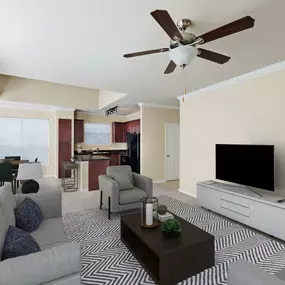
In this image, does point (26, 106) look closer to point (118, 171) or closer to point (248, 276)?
point (118, 171)

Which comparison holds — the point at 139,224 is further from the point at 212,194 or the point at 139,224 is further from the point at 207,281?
the point at 212,194

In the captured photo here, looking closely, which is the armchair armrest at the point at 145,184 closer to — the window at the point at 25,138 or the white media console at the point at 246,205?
the white media console at the point at 246,205

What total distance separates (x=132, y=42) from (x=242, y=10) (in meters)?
1.22

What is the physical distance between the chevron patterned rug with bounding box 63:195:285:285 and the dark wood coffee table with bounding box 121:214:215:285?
10 centimetres

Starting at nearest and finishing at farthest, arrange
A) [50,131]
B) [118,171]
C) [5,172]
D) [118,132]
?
[118,171] → [5,172] → [50,131] → [118,132]

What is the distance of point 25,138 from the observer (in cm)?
713

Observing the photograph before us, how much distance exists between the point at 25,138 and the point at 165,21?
7.04m

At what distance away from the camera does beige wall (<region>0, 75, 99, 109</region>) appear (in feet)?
19.5

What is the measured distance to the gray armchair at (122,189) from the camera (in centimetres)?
343

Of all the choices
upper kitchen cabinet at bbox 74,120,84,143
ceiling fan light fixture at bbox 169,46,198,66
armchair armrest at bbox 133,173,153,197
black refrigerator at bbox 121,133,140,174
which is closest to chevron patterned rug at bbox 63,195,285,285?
armchair armrest at bbox 133,173,153,197

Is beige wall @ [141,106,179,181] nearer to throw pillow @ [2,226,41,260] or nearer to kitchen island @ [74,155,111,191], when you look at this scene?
kitchen island @ [74,155,111,191]

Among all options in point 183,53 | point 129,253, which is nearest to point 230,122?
point 183,53

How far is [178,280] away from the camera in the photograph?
193 cm

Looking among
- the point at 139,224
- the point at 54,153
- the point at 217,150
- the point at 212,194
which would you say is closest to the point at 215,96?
the point at 217,150
